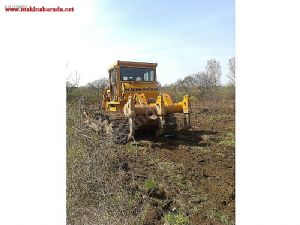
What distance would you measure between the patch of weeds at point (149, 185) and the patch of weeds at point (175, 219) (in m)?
0.56

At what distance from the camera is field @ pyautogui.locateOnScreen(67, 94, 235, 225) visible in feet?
11.2

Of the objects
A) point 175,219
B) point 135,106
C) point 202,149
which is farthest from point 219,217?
point 135,106

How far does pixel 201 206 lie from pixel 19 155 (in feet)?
5.76

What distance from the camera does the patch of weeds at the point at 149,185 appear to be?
159 inches

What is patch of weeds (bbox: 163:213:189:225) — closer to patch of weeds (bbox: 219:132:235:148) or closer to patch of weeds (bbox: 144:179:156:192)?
patch of weeds (bbox: 144:179:156:192)

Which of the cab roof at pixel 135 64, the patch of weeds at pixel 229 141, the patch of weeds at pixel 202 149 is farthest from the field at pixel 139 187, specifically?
the cab roof at pixel 135 64

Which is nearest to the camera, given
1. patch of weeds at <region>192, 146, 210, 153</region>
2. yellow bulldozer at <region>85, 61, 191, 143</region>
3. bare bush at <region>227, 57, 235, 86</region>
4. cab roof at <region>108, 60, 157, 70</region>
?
bare bush at <region>227, 57, 235, 86</region>

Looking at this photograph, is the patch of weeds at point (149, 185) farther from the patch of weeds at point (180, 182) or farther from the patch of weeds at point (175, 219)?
the patch of weeds at point (175, 219)

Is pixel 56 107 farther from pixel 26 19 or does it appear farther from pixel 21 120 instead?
pixel 26 19

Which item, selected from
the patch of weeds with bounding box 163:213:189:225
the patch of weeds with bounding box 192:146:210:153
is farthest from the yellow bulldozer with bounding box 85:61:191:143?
the patch of weeds with bounding box 163:213:189:225

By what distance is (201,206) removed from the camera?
3709 millimetres

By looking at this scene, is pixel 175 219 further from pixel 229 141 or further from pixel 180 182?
pixel 229 141
